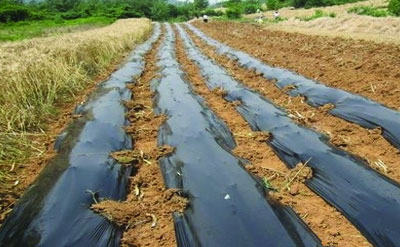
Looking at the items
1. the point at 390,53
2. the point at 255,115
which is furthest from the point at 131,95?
the point at 390,53

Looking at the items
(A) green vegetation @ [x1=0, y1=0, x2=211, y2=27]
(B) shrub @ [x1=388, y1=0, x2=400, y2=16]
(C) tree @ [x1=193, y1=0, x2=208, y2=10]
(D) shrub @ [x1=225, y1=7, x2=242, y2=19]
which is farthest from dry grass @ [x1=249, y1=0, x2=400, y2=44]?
(C) tree @ [x1=193, y1=0, x2=208, y2=10]

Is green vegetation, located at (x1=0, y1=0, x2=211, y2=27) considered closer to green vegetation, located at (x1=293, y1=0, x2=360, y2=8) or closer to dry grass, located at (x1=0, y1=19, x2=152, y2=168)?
green vegetation, located at (x1=293, y1=0, x2=360, y2=8)

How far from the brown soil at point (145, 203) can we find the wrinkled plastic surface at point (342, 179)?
1.21m

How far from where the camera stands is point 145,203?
2910mm

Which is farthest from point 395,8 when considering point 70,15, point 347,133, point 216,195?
point 70,15

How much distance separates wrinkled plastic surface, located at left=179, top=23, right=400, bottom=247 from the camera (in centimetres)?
237

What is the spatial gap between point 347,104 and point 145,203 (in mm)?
3136

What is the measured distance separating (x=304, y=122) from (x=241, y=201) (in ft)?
6.76

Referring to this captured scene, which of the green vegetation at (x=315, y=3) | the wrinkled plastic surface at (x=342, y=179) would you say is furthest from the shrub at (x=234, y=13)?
the wrinkled plastic surface at (x=342, y=179)

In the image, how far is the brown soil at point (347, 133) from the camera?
10.9 feet

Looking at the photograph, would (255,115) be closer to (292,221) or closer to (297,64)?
(292,221)

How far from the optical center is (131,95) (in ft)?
20.6

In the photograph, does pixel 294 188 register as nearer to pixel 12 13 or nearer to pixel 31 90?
pixel 31 90

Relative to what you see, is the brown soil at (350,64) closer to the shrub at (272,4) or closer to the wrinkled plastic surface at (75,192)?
Answer: the wrinkled plastic surface at (75,192)
